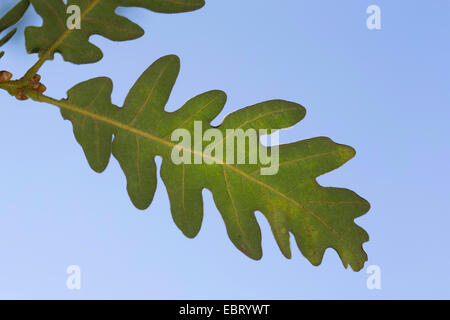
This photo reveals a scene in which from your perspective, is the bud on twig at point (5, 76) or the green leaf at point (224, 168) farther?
the green leaf at point (224, 168)

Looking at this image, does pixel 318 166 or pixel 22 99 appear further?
pixel 318 166

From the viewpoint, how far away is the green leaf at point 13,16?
6.02 feet

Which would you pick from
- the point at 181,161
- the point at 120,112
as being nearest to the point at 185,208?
the point at 181,161

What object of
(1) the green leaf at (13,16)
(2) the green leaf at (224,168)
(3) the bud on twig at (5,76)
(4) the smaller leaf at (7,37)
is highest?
(1) the green leaf at (13,16)

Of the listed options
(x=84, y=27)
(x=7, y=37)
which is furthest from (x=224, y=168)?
(x=7, y=37)

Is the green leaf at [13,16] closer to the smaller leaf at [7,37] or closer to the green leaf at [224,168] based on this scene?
the smaller leaf at [7,37]

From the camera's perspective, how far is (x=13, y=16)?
1.84m

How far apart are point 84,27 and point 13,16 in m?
0.28

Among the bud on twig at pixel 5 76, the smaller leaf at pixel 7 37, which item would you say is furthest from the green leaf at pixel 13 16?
the bud on twig at pixel 5 76

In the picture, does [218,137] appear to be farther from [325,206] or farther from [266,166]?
[325,206]

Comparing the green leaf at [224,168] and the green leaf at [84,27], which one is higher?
the green leaf at [84,27]

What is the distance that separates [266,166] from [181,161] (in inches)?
12.0

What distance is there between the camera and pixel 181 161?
5.86ft

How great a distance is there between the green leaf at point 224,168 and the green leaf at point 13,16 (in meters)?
0.36
